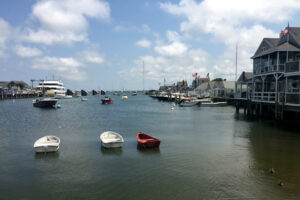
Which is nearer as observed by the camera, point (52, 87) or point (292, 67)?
point (292, 67)

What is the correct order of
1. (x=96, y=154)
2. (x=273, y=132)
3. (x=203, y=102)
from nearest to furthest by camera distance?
(x=96, y=154) < (x=273, y=132) < (x=203, y=102)

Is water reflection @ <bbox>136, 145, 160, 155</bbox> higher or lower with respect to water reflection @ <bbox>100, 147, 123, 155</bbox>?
higher

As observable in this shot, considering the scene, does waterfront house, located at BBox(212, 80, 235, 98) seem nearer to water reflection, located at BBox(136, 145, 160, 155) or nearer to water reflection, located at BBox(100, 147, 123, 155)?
water reflection, located at BBox(136, 145, 160, 155)

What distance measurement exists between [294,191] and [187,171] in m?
5.36

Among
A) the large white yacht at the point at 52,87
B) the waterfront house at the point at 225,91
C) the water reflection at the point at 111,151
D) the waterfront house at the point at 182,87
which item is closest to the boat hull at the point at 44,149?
the water reflection at the point at 111,151

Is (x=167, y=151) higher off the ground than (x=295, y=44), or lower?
lower

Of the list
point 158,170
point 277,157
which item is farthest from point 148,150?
point 277,157

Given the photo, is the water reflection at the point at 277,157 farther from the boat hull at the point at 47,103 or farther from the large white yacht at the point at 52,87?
the large white yacht at the point at 52,87

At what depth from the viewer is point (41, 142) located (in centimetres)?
Result: 1908

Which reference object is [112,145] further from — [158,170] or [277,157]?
[277,157]

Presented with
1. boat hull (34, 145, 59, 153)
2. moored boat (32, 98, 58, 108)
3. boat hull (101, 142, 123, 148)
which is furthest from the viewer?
moored boat (32, 98, 58, 108)

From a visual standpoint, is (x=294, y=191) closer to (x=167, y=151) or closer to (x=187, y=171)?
(x=187, y=171)

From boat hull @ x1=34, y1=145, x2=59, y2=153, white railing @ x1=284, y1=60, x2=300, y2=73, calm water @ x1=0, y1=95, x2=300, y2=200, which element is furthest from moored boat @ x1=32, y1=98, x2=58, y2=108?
white railing @ x1=284, y1=60, x2=300, y2=73

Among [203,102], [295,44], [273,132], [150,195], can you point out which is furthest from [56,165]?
[203,102]
